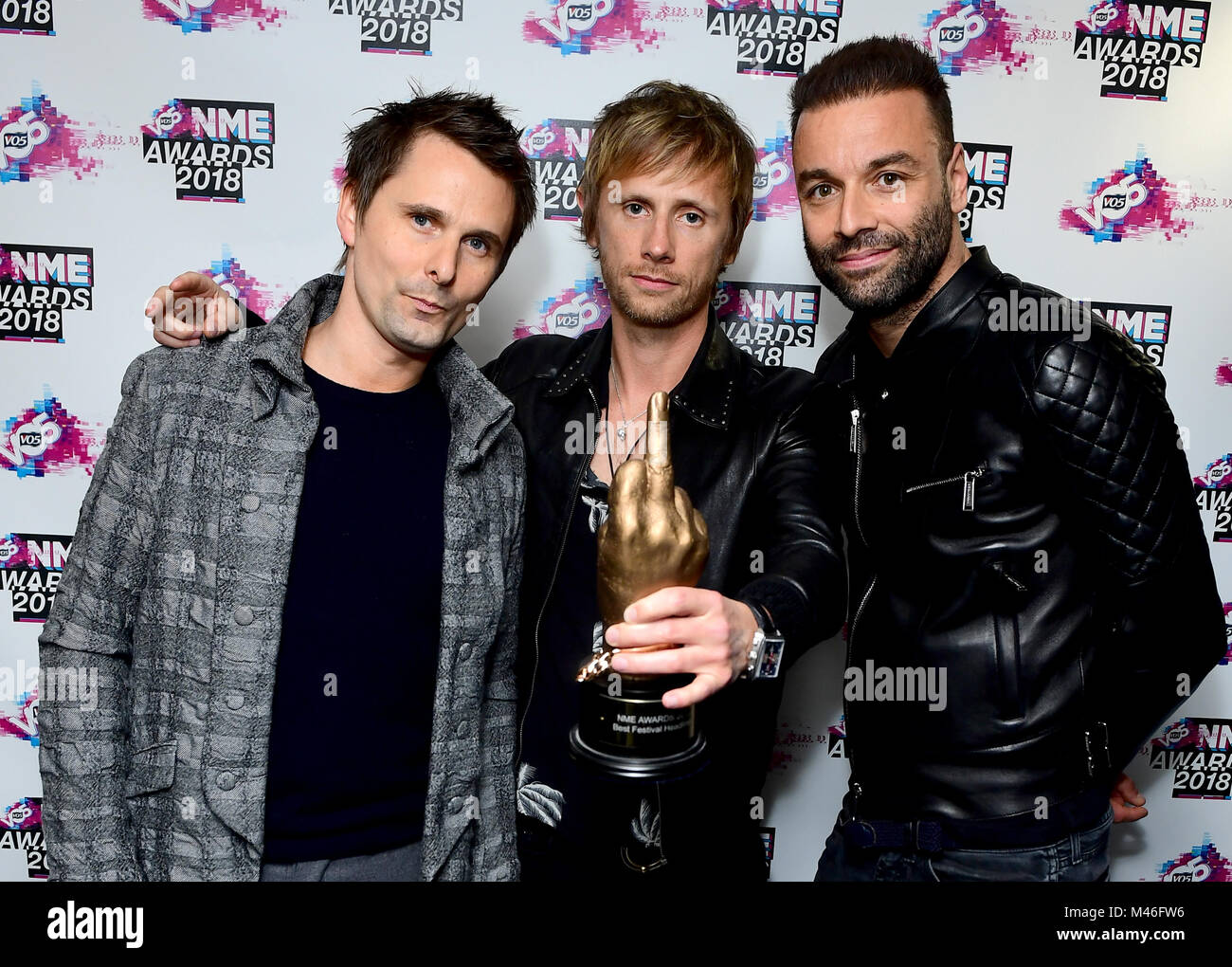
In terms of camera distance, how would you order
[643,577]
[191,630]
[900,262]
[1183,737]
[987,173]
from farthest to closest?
[1183,737], [987,173], [900,262], [191,630], [643,577]

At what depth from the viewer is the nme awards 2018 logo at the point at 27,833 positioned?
257 centimetres

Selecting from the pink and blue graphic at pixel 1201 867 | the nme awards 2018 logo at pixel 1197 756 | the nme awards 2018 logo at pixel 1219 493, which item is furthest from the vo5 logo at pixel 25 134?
the pink and blue graphic at pixel 1201 867

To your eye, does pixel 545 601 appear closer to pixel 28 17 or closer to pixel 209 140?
pixel 209 140

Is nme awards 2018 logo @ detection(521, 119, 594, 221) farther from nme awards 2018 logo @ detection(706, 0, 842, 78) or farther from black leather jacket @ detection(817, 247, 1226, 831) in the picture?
black leather jacket @ detection(817, 247, 1226, 831)

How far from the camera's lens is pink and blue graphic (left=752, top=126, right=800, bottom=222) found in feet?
7.97

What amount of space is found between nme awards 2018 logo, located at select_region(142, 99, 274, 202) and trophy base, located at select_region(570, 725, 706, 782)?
1913mm

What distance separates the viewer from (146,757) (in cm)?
154

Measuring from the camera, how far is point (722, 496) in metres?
1.84

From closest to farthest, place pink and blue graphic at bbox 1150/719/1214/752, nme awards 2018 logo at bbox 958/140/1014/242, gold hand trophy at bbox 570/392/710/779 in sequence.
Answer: gold hand trophy at bbox 570/392/710/779 → nme awards 2018 logo at bbox 958/140/1014/242 → pink and blue graphic at bbox 1150/719/1214/752

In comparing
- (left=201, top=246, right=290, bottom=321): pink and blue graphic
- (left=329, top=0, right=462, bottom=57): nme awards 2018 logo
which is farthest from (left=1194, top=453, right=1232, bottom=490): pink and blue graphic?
(left=201, top=246, right=290, bottom=321): pink and blue graphic

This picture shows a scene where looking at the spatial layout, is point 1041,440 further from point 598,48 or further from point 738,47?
point 598,48

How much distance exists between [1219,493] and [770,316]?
58.0 inches

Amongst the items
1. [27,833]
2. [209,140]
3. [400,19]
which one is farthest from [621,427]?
[27,833]

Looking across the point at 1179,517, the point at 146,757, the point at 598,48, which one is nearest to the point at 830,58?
the point at 598,48
